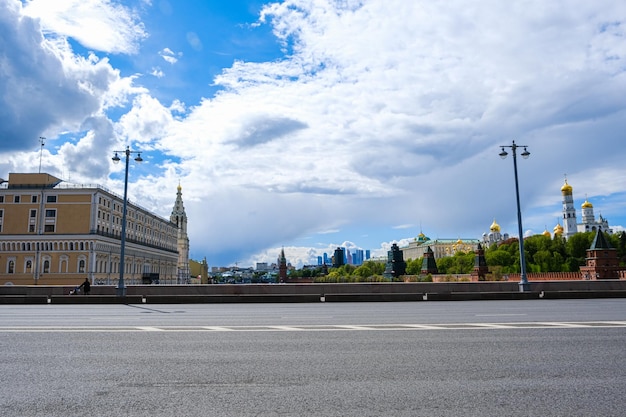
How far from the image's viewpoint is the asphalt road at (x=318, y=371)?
5.94 meters

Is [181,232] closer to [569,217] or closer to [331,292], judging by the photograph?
[569,217]

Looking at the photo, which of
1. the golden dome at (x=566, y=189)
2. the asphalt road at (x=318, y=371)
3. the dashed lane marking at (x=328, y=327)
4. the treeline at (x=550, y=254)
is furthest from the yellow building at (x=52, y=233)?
the golden dome at (x=566, y=189)

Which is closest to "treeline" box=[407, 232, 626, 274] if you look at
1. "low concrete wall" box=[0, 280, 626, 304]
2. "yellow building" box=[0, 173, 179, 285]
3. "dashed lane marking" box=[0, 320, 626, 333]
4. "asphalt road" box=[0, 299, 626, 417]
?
"low concrete wall" box=[0, 280, 626, 304]

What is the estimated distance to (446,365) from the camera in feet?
26.2

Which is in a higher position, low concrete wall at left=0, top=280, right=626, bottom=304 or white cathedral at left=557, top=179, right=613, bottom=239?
white cathedral at left=557, top=179, right=613, bottom=239

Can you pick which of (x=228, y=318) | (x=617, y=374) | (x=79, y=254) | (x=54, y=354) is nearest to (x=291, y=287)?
(x=228, y=318)

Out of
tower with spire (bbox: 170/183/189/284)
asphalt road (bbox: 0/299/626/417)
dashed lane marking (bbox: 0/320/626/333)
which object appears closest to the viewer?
asphalt road (bbox: 0/299/626/417)

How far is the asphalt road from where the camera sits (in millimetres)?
5941

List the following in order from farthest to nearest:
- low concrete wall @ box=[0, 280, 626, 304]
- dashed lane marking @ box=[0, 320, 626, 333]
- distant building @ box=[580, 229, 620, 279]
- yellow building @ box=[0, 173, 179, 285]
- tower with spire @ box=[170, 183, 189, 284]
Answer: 1. tower with spire @ box=[170, 183, 189, 284]
2. yellow building @ box=[0, 173, 179, 285]
3. distant building @ box=[580, 229, 620, 279]
4. low concrete wall @ box=[0, 280, 626, 304]
5. dashed lane marking @ box=[0, 320, 626, 333]

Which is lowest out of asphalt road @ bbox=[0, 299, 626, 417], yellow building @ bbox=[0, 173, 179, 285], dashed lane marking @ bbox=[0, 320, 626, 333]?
asphalt road @ bbox=[0, 299, 626, 417]

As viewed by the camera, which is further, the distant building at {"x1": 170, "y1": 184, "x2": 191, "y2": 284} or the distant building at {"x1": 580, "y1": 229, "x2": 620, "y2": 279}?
the distant building at {"x1": 170, "y1": 184, "x2": 191, "y2": 284}

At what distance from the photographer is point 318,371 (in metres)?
7.67

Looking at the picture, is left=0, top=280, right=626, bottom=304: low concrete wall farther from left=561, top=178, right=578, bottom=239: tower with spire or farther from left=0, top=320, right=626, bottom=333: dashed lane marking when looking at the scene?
left=561, top=178, right=578, bottom=239: tower with spire

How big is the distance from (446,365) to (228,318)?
390 inches
